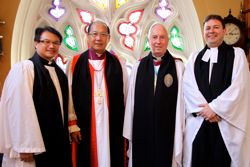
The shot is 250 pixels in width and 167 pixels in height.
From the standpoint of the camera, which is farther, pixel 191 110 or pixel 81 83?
pixel 81 83

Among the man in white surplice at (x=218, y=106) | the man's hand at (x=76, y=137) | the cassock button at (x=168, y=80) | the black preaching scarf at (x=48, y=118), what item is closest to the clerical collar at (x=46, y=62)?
the black preaching scarf at (x=48, y=118)

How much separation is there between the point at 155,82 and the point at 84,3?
2.21 m

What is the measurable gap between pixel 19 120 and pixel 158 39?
1334mm

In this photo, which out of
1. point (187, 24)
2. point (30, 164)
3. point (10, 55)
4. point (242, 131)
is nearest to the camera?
point (30, 164)

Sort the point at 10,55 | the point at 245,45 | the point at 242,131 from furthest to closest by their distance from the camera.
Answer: the point at 245,45 → the point at 10,55 → the point at 242,131

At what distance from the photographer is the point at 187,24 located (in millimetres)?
4438

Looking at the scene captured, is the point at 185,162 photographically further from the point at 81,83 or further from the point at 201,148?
the point at 81,83

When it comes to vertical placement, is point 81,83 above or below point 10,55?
below

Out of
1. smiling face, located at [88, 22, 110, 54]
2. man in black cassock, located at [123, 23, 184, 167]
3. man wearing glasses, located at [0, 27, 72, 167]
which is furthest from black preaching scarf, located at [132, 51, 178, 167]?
man wearing glasses, located at [0, 27, 72, 167]

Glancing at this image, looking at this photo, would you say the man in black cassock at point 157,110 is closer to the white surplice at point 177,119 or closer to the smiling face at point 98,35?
the white surplice at point 177,119

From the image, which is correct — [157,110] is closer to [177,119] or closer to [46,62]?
[177,119]

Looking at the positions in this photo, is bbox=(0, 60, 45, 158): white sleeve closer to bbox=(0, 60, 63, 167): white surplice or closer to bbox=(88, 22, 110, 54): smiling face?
bbox=(0, 60, 63, 167): white surplice

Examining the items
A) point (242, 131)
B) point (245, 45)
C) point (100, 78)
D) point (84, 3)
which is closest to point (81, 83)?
point (100, 78)

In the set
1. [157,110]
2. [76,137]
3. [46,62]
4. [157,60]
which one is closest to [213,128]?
[157,110]
